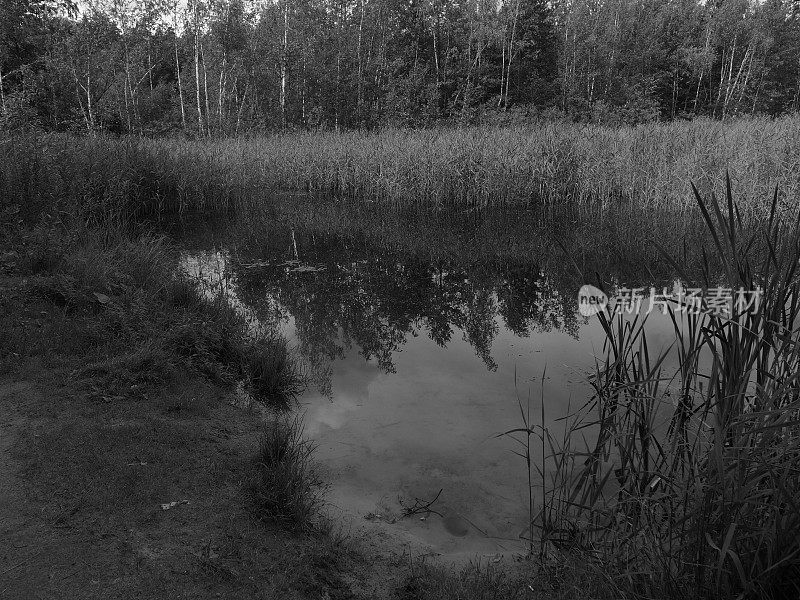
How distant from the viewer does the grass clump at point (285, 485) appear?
8.97 feet

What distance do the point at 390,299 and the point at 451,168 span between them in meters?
6.54

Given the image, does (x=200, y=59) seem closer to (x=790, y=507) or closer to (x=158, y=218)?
(x=158, y=218)

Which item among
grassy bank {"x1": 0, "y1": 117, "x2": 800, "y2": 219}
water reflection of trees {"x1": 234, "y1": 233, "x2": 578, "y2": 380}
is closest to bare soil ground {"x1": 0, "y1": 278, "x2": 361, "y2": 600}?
water reflection of trees {"x1": 234, "y1": 233, "x2": 578, "y2": 380}

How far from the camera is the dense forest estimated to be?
85.9 ft

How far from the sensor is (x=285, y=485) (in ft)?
9.31

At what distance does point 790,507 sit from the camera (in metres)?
1.77

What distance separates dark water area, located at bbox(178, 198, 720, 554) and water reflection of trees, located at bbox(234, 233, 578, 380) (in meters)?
0.02

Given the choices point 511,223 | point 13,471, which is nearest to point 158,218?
point 511,223

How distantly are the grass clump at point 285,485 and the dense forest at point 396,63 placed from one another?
20189 mm

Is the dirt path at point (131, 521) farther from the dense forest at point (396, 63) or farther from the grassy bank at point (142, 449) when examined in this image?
the dense forest at point (396, 63)

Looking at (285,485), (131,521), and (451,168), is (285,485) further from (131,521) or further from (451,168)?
(451,168)

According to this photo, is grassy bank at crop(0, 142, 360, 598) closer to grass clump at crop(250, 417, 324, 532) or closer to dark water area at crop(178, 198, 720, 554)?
grass clump at crop(250, 417, 324, 532)

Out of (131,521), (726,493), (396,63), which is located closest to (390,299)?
(131,521)

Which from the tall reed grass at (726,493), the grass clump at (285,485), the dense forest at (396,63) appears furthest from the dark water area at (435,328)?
the dense forest at (396,63)
